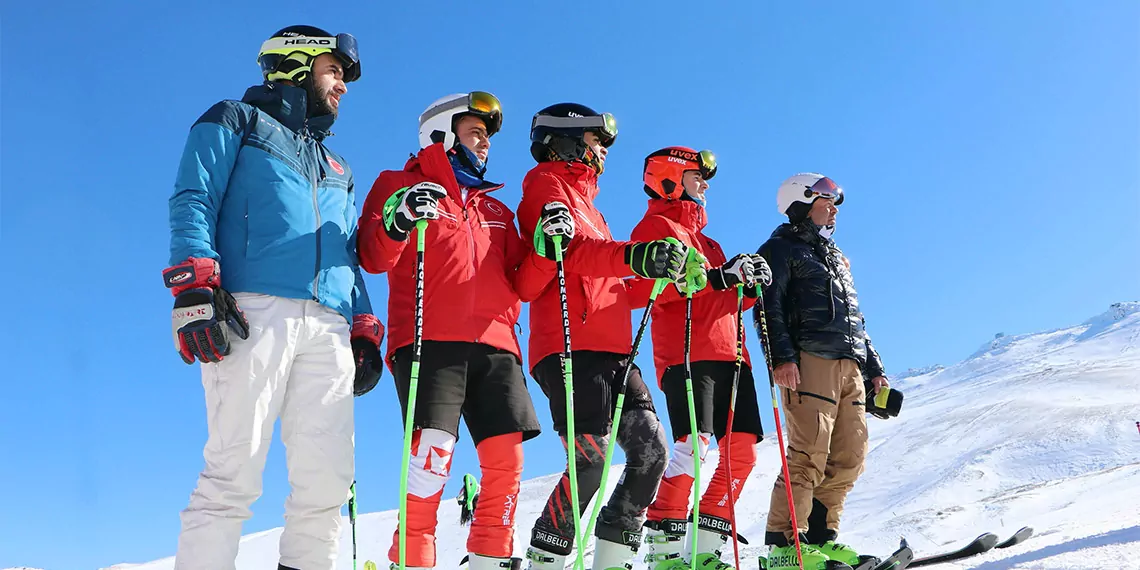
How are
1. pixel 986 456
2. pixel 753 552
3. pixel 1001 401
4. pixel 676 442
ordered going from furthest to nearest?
pixel 1001 401
pixel 986 456
pixel 753 552
pixel 676 442

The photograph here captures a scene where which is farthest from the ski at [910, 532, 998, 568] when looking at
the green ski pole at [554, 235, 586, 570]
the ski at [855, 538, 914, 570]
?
the green ski pole at [554, 235, 586, 570]

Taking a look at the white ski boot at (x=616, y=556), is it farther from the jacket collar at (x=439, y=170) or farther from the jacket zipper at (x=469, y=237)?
the jacket collar at (x=439, y=170)

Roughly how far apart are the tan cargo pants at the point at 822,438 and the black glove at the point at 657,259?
2.15m

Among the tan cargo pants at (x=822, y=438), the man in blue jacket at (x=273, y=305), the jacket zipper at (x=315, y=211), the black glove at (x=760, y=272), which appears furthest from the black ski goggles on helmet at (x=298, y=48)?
the tan cargo pants at (x=822, y=438)

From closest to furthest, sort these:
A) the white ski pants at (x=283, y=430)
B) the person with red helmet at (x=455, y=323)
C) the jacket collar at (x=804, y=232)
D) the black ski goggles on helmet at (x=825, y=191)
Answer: the white ski pants at (x=283, y=430) → the person with red helmet at (x=455, y=323) → the jacket collar at (x=804, y=232) → the black ski goggles on helmet at (x=825, y=191)

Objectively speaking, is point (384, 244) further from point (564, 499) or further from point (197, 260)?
point (564, 499)

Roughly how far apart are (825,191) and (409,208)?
4187 millimetres

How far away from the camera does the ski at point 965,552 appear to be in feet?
21.5

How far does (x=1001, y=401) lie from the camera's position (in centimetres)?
4081

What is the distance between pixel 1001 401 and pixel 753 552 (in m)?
28.7

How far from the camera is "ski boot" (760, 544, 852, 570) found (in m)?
5.98

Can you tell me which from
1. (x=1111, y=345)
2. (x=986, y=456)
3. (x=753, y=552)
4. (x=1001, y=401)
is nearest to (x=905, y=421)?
(x=1001, y=401)

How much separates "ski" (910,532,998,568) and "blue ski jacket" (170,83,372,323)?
476cm

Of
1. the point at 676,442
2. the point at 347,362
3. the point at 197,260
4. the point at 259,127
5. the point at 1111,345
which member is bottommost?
the point at 676,442
